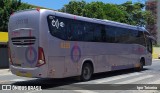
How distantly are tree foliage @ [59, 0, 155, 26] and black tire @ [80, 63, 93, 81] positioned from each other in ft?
102

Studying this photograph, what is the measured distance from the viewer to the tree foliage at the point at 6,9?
34188mm

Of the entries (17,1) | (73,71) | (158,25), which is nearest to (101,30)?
(73,71)

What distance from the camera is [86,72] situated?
16828mm

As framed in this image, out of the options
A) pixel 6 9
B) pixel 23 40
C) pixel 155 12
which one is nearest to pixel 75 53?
pixel 23 40

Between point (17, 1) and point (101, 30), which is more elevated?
point (17, 1)

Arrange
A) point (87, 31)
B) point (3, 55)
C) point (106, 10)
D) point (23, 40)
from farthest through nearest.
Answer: point (106, 10) < point (3, 55) < point (87, 31) < point (23, 40)

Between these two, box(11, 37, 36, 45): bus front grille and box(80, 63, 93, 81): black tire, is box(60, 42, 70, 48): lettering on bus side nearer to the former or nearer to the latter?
box(11, 37, 36, 45): bus front grille

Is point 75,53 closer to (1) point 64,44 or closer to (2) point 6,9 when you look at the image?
(1) point 64,44

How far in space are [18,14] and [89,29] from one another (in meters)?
3.80

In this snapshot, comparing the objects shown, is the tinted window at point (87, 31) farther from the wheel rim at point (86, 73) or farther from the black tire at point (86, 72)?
the wheel rim at point (86, 73)

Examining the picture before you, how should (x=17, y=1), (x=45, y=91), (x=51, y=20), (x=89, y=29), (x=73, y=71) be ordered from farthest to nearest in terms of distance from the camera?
(x=17, y=1) < (x=89, y=29) < (x=73, y=71) < (x=51, y=20) < (x=45, y=91)

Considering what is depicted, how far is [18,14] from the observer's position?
14.8 meters

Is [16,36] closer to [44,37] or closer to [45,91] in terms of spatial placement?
[44,37]

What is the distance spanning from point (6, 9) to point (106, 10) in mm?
26277
